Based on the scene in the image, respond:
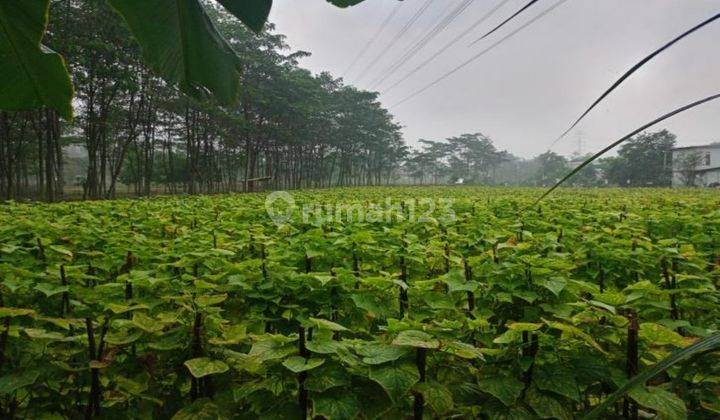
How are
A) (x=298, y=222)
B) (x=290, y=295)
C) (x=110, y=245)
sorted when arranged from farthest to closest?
(x=298, y=222)
(x=110, y=245)
(x=290, y=295)

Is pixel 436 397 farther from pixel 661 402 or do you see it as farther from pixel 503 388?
pixel 661 402

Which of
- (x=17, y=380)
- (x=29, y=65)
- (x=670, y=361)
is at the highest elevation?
(x=29, y=65)

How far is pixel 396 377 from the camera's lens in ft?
3.97

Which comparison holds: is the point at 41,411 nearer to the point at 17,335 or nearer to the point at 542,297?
the point at 17,335

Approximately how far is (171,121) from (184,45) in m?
29.4

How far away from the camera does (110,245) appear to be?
3234mm

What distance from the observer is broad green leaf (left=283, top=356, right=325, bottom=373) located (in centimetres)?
119

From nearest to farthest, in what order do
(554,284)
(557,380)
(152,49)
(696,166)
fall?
(152,49), (557,380), (554,284), (696,166)

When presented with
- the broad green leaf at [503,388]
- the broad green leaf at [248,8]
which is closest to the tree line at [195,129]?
the broad green leaf at [248,8]

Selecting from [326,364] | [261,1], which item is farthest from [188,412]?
[261,1]

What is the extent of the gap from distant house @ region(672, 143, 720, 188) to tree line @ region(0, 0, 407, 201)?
30.0 m

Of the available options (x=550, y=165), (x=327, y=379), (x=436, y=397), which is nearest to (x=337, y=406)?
(x=327, y=379)

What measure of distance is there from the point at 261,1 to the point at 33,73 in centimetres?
52

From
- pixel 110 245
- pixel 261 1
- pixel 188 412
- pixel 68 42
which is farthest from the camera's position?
pixel 68 42
